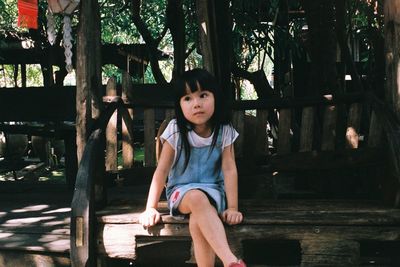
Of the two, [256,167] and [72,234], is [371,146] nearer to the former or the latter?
[256,167]

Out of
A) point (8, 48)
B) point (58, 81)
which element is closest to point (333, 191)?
point (58, 81)

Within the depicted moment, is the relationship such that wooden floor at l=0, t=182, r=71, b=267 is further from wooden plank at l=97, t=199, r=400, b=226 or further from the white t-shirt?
the white t-shirt

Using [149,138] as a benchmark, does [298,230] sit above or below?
below

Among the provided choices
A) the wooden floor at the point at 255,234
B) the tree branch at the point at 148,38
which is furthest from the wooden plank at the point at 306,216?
the tree branch at the point at 148,38

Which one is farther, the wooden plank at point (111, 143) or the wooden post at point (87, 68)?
the wooden plank at point (111, 143)

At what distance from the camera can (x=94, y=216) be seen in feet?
10.2

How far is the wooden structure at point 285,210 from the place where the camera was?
9.70ft

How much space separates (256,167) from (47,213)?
6.99 feet

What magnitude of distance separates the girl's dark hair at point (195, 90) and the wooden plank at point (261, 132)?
0.74 meters

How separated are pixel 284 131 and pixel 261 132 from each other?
175 millimetres

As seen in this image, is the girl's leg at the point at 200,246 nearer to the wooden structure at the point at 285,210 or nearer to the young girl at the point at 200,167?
the young girl at the point at 200,167

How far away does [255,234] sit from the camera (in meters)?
2.99

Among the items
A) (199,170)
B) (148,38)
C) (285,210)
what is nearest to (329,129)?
(285,210)

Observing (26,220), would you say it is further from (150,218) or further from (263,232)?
(263,232)
